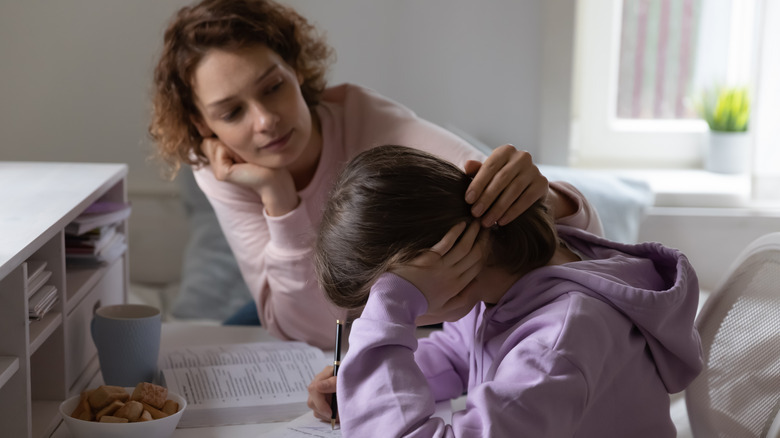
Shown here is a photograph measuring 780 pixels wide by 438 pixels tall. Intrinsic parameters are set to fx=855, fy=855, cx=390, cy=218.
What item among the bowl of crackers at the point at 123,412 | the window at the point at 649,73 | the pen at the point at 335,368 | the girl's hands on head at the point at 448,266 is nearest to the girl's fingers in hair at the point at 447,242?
the girl's hands on head at the point at 448,266

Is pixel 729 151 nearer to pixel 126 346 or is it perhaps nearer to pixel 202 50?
pixel 202 50

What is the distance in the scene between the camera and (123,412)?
1034 mm

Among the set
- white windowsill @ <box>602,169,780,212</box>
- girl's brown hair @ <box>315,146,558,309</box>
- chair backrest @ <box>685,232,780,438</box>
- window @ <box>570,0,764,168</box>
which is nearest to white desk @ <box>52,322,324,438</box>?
girl's brown hair @ <box>315,146,558,309</box>

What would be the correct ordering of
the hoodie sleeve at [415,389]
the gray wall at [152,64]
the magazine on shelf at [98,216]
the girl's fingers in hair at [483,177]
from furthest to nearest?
the gray wall at [152,64] → the magazine on shelf at [98,216] → the girl's fingers in hair at [483,177] → the hoodie sleeve at [415,389]

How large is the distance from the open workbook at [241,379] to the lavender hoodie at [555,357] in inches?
12.7

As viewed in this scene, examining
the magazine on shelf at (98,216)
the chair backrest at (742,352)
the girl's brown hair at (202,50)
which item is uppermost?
the girl's brown hair at (202,50)

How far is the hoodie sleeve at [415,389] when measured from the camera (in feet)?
2.66

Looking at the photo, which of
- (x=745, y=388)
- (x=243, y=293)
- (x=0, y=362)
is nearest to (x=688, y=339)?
(x=745, y=388)

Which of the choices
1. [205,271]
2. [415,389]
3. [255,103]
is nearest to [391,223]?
[415,389]

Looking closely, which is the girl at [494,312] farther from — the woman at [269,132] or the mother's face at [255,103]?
the mother's face at [255,103]

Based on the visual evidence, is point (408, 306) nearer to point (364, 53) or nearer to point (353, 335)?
point (353, 335)

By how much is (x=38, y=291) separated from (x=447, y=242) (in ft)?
1.88

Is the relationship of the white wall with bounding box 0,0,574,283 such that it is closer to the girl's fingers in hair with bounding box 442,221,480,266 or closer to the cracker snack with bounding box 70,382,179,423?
the cracker snack with bounding box 70,382,179,423

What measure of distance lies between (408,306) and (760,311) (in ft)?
1.54
